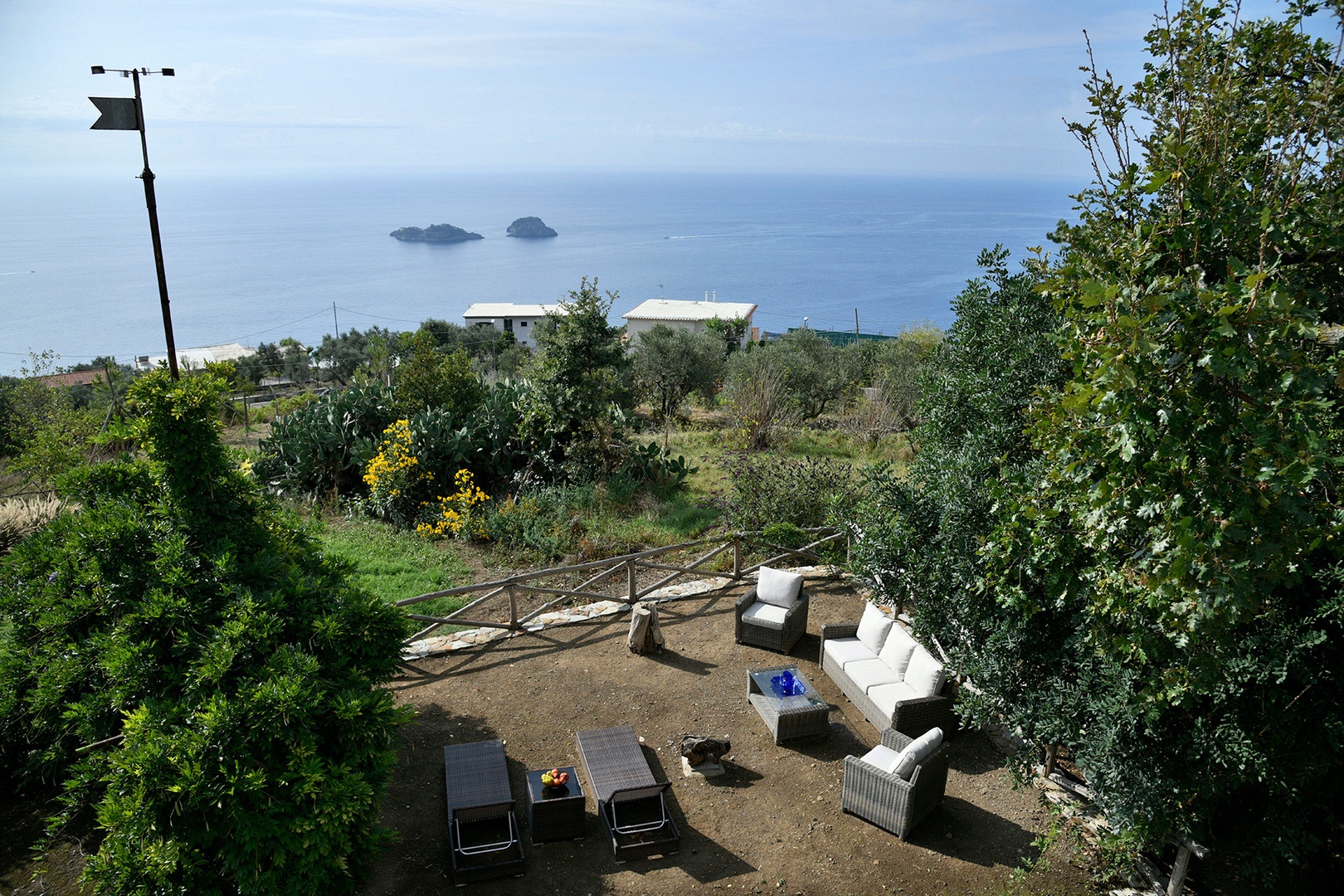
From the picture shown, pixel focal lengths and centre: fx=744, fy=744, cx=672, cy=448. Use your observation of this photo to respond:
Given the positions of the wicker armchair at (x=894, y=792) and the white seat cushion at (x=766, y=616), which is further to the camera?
the white seat cushion at (x=766, y=616)

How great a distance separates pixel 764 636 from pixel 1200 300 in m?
6.38

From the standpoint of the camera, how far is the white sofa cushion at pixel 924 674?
7109 millimetres

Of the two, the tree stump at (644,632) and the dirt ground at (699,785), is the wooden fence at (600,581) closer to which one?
the dirt ground at (699,785)

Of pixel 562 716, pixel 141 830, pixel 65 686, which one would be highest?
pixel 65 686

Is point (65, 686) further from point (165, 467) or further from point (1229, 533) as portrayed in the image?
Result: point (1229, 533)

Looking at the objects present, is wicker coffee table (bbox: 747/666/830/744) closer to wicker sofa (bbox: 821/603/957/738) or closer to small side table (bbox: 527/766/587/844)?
wicker sofa (bbox: 821/603/957/738)

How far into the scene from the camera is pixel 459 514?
12.5 meters

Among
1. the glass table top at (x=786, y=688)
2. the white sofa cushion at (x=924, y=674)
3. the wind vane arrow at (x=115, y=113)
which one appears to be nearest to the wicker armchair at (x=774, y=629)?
the glass table top at (x=786, y=688)

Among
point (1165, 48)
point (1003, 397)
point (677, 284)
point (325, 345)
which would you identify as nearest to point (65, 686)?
point (1003, 397)

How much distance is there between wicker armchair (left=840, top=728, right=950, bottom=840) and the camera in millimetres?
5969

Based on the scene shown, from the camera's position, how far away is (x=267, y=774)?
177 inches

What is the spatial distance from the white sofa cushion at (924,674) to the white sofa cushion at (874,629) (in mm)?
512

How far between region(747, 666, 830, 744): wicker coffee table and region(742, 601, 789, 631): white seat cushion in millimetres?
1059

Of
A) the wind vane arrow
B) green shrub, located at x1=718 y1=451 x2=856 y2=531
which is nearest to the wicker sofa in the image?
green shrub, located at x1=718 y1=451 x2=856 y2=531
